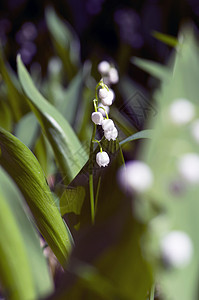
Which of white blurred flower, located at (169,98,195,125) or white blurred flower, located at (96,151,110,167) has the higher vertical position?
white blurred flower, located at (169,98,195,125)

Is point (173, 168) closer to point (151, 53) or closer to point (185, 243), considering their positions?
point (185, 243)

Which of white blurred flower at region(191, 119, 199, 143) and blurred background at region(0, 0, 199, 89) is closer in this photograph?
white blurred flower at region(191, 119, 199, 143)

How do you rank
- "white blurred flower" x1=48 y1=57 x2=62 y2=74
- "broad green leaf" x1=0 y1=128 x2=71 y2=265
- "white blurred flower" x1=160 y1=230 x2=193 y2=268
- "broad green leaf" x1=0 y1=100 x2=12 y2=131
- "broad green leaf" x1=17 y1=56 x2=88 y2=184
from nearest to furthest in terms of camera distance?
1. "white blurred flower" x1=160 y1=230 x2=193 y2=268
2. "broad green leaf" x1=0 y1=128 x2=71 y2=265
3. "broad green leaf" x1=17 y1=56 x2=88 y2=184
4. "broad green leaf" x1=0 y1=100 x2=12 y2=131
5. "white blurred flower" x1=48 y1=57 x2=62 y2=74

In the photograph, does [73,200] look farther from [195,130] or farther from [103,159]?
[195,130]

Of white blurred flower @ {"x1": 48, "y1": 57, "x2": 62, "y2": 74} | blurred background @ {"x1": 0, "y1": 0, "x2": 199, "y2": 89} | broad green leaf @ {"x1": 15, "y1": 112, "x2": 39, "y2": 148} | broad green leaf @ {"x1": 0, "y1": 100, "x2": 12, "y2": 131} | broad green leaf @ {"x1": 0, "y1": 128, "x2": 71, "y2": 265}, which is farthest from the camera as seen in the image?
blurred background @ {"x1": 0, "y1": 0, "x2": 199, "y2": 89}

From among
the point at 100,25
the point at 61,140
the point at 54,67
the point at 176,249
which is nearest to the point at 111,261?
the point at 176,249

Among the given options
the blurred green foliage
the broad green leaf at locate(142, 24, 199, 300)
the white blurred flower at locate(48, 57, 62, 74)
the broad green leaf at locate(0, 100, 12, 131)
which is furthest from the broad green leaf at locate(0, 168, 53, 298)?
the white blurred flower at locate(48, 57, 62, 74)

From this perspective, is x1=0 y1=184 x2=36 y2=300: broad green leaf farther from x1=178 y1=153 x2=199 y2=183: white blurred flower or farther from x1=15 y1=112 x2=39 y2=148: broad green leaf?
x1=15 y1=112 x2=39 y2=148: broad green leaf
